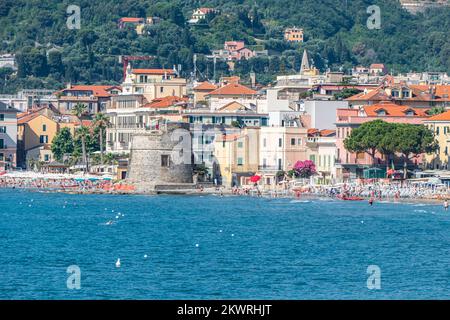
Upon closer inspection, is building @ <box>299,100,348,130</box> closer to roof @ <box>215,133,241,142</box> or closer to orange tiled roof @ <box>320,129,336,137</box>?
orange tiled roof @ <box>320,129,336,137</box>

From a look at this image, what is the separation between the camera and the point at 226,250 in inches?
2336

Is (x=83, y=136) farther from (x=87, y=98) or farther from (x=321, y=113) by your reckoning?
(x=87, y=98)

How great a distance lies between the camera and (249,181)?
115m

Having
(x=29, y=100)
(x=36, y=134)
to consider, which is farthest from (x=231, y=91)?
(x=29, y=100)

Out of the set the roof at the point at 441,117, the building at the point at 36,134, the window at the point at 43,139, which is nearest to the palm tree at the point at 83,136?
the building at the point at 36,134

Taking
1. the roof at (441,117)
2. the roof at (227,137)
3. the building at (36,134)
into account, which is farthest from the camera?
the building at (36,134)

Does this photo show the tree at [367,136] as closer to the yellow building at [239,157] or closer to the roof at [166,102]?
the yellow building at [239,157]

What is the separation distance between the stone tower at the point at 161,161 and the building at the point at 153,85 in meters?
40.6

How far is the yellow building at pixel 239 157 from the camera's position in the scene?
379 feet

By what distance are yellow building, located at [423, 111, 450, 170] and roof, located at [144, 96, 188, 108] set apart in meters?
32.5

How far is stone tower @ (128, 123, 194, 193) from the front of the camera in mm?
109438

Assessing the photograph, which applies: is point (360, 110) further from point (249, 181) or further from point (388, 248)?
point (388, 248)
